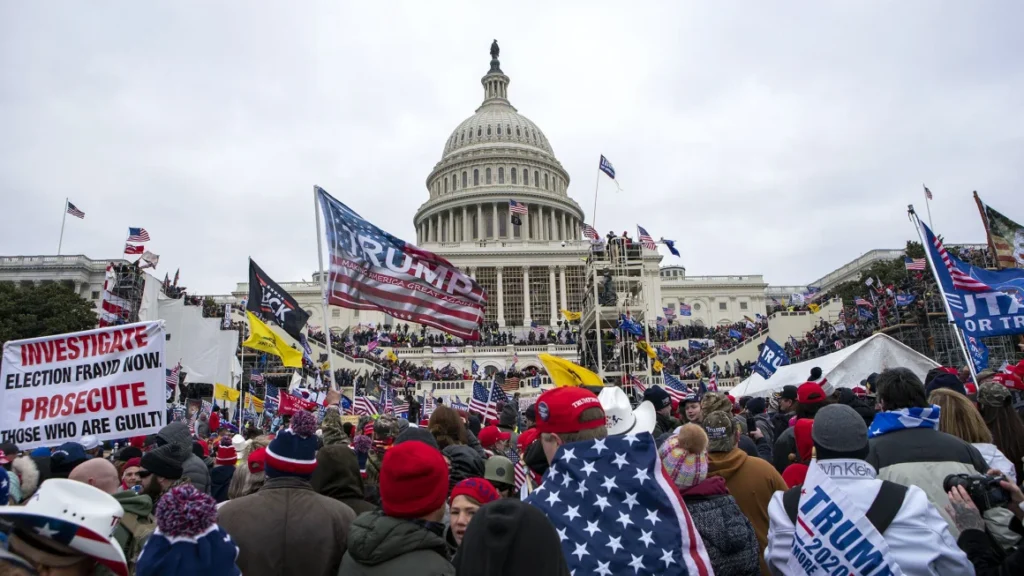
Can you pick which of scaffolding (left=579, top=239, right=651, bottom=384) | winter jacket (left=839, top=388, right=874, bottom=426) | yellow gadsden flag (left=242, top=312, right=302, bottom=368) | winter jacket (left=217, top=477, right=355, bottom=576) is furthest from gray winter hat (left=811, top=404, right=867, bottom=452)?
scaffolding (left=579, top=239, right=651, bottom=384)

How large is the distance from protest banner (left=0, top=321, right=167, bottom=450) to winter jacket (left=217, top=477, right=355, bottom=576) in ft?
13.9

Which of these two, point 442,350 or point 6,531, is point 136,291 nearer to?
point 442,350

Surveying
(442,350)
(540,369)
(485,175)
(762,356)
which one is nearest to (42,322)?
(442,350)

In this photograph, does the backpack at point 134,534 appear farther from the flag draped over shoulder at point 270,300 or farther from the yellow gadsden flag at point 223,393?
the yellow gadsden flag at point 223,393

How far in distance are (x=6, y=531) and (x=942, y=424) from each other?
542 centimetres

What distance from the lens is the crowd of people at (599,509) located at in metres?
2.57

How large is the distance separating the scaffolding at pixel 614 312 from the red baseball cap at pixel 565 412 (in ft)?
95.7

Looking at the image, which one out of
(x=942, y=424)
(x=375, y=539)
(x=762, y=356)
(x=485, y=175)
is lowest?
(x=375, y=539)

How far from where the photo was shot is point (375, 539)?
3145mm

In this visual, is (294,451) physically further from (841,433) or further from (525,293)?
(525,293)

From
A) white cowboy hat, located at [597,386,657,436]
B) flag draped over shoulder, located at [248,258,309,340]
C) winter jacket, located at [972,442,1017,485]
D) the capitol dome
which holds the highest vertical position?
the capitol dome

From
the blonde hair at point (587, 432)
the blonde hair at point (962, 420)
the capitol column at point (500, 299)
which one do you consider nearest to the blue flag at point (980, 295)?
the blonde hair at point (962, 420)

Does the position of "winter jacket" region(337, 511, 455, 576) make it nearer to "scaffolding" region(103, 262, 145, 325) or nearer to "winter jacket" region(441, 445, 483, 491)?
"winter jacket" region(441, 445, 483, 491)

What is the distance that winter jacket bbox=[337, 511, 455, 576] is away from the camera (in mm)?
3107
